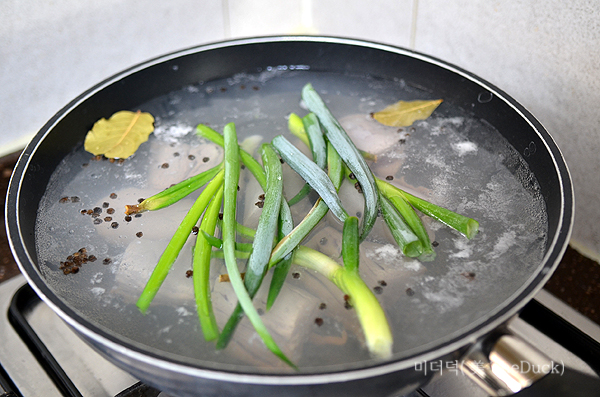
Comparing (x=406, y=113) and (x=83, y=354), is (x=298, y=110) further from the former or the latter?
(x=83, y=354)

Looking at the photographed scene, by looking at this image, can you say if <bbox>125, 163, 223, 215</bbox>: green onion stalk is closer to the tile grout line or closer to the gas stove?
the gas stove

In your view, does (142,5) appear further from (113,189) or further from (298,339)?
(298,339)

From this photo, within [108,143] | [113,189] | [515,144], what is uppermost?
[515,144]

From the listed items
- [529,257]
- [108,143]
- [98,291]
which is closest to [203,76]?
[108,143]

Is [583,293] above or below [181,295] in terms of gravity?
above

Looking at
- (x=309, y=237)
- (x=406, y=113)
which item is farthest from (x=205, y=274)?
(x=406, y=113)
